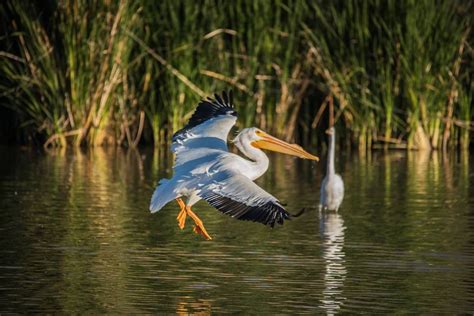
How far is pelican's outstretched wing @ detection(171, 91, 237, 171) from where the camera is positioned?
9.46 meters

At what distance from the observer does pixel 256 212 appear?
25.5 ft

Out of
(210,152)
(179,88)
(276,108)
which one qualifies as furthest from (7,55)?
(210,152)

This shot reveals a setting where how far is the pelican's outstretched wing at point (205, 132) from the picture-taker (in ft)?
31.0

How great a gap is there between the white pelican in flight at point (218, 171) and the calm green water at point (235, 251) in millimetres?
429

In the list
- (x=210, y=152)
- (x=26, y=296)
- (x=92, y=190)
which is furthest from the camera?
(x=92, y=190)

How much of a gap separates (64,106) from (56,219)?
7359 mm

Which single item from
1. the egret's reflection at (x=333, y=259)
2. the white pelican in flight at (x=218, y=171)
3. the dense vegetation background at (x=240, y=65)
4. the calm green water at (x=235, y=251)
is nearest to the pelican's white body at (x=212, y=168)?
the white pelican in flight at (x=218, y=171)

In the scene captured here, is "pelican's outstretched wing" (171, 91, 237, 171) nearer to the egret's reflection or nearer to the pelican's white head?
the pelican's white head

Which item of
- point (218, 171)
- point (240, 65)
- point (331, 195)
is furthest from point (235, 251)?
point (240, 65)

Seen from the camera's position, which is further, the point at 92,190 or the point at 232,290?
the point at 92,190

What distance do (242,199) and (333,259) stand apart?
1.23 meters

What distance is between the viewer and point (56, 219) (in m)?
10.9

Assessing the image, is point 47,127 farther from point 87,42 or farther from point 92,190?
point 92,190

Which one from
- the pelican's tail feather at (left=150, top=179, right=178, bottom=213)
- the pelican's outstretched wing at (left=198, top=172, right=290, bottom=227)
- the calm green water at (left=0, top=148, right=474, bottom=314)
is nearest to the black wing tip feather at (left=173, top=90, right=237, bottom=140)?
the calm green water at (left=0, top=148, right=474, bottom=314)
